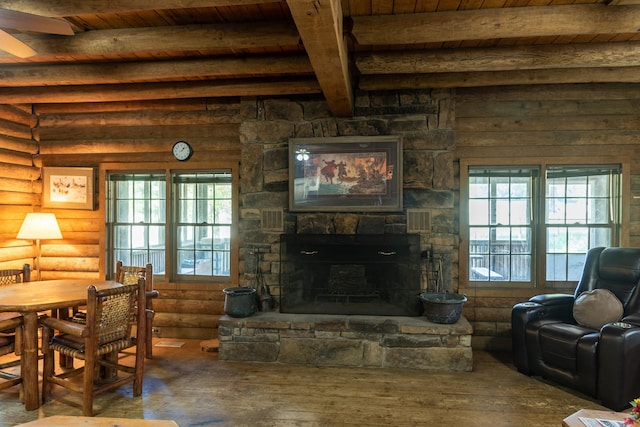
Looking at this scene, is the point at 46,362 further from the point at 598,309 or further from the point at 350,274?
the point at 598,309

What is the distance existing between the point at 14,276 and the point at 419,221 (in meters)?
4.10

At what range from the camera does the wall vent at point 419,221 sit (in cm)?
416

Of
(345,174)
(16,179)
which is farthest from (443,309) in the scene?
(16,179)

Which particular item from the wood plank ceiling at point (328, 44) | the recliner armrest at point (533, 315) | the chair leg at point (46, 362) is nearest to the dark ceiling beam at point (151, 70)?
the wood plank ceiling at point (328, 44)

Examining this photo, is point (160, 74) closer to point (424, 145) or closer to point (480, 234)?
point (424, 145)

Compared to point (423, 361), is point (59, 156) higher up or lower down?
higher up

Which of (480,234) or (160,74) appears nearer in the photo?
(160,74)

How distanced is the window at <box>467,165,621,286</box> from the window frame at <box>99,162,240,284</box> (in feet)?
8.92

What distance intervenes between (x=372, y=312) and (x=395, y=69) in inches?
94.2

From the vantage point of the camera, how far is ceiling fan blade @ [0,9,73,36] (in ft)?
7.04

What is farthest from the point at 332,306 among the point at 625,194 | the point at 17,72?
the point at 17,72

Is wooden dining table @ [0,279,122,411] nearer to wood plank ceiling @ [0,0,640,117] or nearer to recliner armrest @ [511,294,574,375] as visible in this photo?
wood plank ceiling @ [0,0,640,117]

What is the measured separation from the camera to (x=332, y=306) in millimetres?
4137

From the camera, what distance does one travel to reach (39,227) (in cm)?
448
